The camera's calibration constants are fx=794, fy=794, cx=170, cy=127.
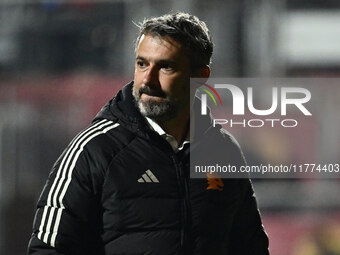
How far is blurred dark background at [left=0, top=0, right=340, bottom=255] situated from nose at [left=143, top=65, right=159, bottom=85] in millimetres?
5089

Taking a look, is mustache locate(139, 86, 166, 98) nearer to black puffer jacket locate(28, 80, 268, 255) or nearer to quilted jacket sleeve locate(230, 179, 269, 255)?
black puffer jacket locate(28, 80, 268, 255)

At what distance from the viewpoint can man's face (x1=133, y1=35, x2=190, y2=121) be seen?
7.51 ft

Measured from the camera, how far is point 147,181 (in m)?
2.25

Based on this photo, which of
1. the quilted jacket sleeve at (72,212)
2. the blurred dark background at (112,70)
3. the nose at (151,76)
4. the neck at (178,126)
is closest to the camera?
the quilted jacket sleeve at (72,212)

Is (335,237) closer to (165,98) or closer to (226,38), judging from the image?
(226,38)

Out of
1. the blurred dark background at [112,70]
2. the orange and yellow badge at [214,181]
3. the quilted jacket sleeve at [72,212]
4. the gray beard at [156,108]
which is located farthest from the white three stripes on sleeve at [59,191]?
the blurred dark background at [112,70]

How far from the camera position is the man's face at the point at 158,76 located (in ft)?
7.51

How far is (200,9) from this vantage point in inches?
291

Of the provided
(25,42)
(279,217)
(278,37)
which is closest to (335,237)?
(279,217)

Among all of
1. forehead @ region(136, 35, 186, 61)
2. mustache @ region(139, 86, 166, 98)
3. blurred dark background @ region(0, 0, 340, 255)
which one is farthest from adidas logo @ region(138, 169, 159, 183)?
blurred dark background @ region(0, 0, 340, 255)

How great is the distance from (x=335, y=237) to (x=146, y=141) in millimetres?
5341

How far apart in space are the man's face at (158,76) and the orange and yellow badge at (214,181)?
0.69 feet

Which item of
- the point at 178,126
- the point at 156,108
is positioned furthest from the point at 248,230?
the point at 156,108

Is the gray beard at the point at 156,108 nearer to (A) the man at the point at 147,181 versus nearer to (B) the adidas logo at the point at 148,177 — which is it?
(A) the man at the point at 147,181
